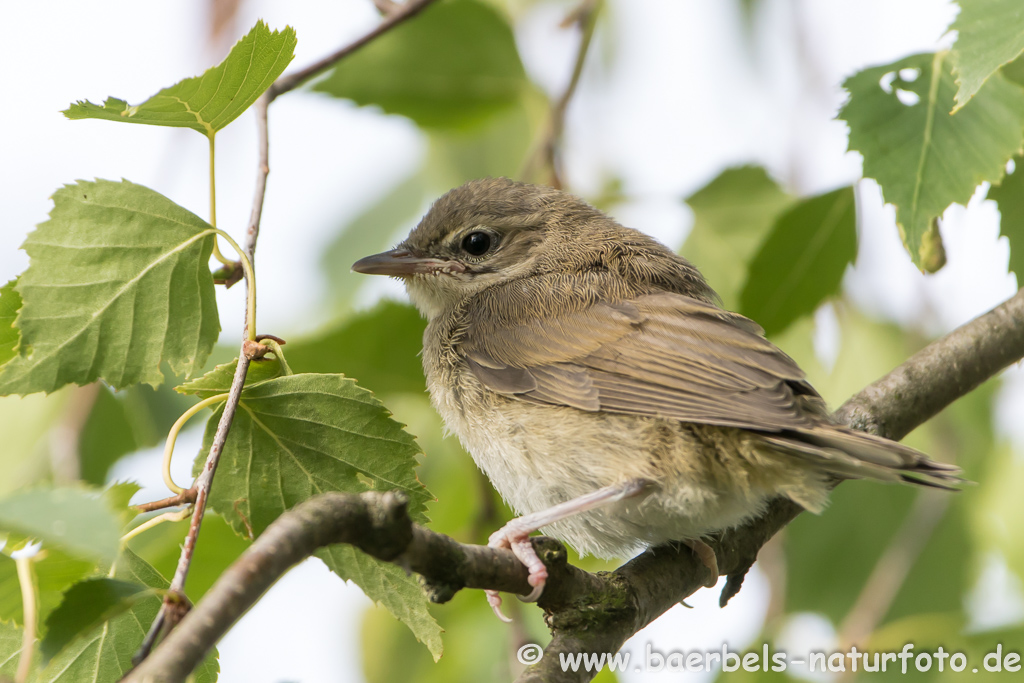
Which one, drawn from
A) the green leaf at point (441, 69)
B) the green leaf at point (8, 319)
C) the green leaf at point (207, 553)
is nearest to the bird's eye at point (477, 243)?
the green leaf at point (441, 69)

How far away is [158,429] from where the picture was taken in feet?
12.9

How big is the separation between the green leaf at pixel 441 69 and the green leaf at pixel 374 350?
1.07 metres

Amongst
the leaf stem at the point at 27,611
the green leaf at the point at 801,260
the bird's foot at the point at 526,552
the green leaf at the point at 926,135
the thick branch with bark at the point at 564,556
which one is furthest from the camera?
the green leaf at the point at 801,260

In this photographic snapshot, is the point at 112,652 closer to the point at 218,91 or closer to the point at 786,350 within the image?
the point at 218,91

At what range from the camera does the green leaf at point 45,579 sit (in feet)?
6.59

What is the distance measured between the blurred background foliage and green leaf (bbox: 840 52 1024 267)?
507mm

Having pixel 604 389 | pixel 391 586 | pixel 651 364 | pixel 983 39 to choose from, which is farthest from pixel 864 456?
pixel 391 586

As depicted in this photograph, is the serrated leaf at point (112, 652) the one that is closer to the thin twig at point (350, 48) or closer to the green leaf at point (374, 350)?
the green leaf at point (374, 350)

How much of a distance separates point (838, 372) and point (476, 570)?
130 inches

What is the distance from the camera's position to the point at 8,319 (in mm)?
2428

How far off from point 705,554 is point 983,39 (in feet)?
6.00

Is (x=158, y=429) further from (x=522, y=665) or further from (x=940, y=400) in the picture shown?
(x=940, y=400)
